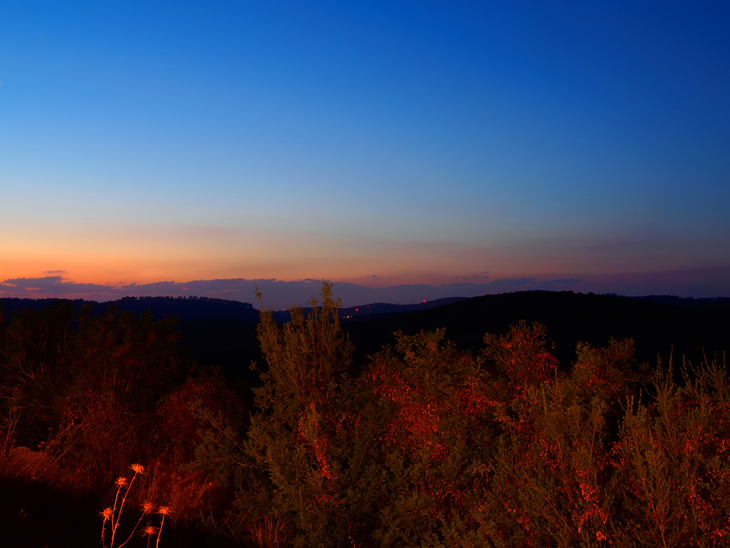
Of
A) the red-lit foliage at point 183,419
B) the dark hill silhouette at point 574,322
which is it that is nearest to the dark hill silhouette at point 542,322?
the dark hill silhouette at point 574,322

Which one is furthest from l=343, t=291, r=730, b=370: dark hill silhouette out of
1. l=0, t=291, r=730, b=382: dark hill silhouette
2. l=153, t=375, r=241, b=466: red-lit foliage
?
l=153, t=375, r=241, b=466: red-lit foliage

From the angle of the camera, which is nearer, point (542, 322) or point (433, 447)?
point (433, 447)

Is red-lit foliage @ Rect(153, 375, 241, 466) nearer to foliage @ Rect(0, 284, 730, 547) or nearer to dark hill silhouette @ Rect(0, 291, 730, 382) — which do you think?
foliage @ Rect(0, 284, 730, 547)

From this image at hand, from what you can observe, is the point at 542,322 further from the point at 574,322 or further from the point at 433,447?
the point at 433,447

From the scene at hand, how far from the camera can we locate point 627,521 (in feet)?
16.8

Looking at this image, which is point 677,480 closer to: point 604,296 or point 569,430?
point 569,430

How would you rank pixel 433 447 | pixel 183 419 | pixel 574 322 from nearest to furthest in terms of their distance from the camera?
pixel 433 447 → pixel 183 419 → pixel 574 322

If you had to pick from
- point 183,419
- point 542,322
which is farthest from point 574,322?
point 183,419

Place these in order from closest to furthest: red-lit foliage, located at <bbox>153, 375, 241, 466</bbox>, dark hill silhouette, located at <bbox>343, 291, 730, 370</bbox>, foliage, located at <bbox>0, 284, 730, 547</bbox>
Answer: foliage, located at <bbox>0, 284, 730, 547</bbox>, red-lit foliage, located at <bbox>153, 375, 241, 466</bbox>, dark hill silhouette, located at <bbox>343, 291, 730, 370</bbox>

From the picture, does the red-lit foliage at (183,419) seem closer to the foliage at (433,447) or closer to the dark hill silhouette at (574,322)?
the foliage at (433,447)

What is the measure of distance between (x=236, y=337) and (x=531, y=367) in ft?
230

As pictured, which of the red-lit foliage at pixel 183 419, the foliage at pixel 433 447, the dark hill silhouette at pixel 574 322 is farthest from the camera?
the dark hill silhouette at pixel 574 322

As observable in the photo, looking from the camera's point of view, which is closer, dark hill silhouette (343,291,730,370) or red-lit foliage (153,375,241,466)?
red-lit foliage (153,375,241,466)

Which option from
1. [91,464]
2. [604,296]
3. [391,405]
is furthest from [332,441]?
[604,296]
